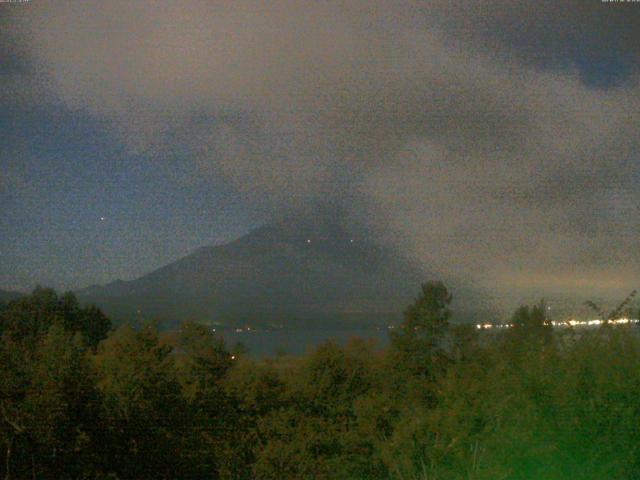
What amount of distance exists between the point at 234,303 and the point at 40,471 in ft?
200

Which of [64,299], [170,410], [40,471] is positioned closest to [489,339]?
[40,471]

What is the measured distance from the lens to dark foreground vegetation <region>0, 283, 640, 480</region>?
6438 mm

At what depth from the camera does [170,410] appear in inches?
781

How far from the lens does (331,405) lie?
2234cm

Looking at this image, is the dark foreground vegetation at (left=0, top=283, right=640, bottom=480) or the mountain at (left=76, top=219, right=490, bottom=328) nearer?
the dark foreground vegetation at (left=0, top=283, right=640, bottom=480)

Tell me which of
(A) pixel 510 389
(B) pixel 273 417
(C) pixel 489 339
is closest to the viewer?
(A) pixel 510 389

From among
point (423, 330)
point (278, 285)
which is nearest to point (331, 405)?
point (423, 330)

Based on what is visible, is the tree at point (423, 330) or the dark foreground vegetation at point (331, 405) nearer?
the dark foreground vegetation at point (331, 405)

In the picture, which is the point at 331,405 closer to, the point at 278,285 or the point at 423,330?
the point at 423,330

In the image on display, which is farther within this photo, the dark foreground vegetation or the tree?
the tree

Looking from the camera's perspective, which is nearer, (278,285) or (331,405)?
(331,405)

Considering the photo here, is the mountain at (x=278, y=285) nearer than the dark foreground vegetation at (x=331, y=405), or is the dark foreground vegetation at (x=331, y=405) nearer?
the dark foreground vegetation at (x=331, y=405)

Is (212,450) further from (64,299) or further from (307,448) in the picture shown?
(64,299)

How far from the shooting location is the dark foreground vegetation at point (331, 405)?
644 centimetres
